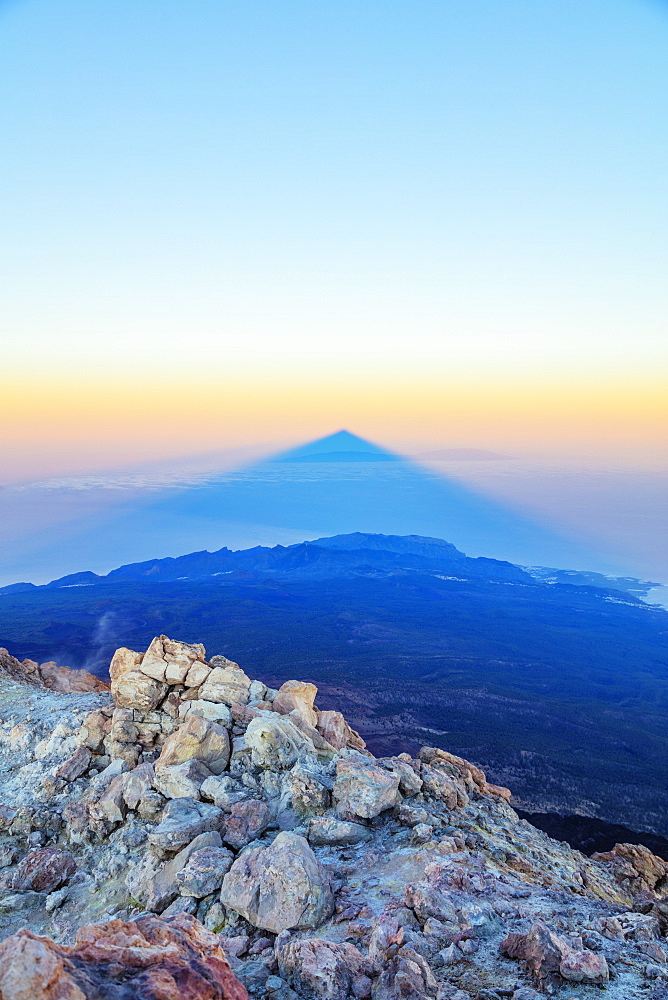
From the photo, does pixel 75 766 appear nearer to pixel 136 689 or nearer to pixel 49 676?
pixel 136 689

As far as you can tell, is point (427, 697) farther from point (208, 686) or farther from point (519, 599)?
point (519, 599)

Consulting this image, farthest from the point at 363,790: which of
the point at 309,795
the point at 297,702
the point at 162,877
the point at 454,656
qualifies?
the point at 454,656

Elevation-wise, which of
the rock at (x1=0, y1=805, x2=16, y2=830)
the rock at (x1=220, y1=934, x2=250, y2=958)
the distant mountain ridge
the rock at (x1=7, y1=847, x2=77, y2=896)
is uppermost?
the rock at (x1=220, y1=934, x2=250, y2=958)

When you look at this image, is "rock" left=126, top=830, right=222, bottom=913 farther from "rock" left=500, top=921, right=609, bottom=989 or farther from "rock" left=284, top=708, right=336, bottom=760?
"rock" left=500, top=921, right=609, bottom=989

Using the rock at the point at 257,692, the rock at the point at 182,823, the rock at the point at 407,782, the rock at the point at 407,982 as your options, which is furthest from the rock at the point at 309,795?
the rock at the point at 257,692

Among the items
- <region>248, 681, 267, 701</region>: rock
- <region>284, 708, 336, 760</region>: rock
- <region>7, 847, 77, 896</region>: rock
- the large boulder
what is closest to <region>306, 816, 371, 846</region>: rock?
<region>284, 708, 336, 760</region>: rock

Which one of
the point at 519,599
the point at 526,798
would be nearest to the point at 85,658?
the point at 526,798
